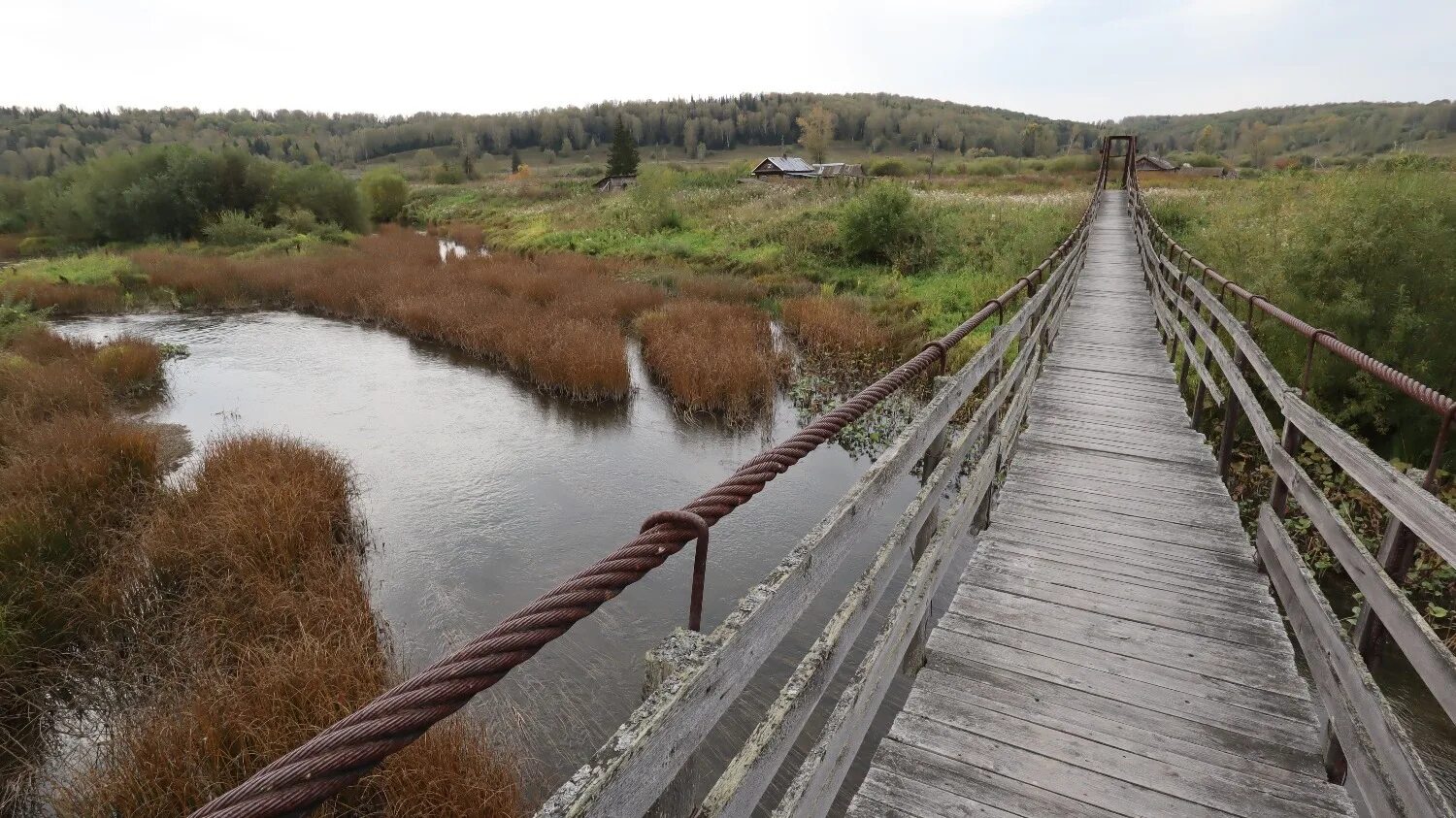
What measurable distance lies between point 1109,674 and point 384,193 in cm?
5951

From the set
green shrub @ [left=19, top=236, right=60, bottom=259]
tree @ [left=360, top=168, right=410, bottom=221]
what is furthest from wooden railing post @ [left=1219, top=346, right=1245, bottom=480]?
tree @ [left=360, top=168, right=410, bottom=221]

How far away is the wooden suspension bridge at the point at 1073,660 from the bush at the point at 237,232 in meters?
37.7

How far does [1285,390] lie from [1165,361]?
17.8 ft

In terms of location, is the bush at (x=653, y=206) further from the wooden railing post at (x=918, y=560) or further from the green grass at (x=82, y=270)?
the wooden railing post at (x=918, y=560)

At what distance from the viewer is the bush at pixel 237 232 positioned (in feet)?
111

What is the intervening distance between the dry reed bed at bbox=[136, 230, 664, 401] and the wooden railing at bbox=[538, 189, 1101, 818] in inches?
424

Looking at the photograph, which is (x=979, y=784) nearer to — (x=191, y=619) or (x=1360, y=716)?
(x=1360, y=716)

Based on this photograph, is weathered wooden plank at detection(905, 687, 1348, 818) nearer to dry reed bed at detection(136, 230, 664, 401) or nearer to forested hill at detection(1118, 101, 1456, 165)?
dry reed bed at detection(136, 230, 664, 401)

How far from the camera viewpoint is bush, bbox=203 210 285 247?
111ft

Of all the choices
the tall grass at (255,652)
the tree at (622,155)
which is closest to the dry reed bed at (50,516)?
the tall grass at (255,652)

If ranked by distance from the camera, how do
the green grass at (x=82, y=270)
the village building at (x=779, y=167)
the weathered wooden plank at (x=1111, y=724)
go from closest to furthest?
the weathered wooden plank at (x=1111, y=724), the green grass at (x=82, y=270), the village building at (x=779, y=167)

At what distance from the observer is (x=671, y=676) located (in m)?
1.53

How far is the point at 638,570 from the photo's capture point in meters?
1.51

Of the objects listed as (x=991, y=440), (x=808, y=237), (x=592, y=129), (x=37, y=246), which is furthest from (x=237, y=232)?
(x=592, y=129)
